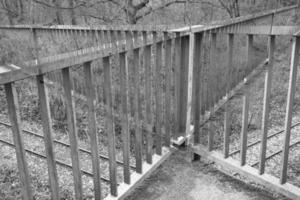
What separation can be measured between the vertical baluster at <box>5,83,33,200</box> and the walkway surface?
1.04m

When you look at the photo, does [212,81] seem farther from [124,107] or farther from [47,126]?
[47,126]

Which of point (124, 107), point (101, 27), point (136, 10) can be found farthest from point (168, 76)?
point (136, 10)

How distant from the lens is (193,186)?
2.36m

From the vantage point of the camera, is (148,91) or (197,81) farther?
(197,81)

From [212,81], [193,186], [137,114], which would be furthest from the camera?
[212,81]

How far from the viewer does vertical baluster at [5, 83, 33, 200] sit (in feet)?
3.96

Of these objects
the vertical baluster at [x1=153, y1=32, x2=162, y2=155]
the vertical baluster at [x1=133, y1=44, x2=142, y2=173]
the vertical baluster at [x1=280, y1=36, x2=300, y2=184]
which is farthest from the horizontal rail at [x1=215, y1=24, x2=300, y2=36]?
the vertical baluster at [x1=133, y1=44, x2=142, y2=173]

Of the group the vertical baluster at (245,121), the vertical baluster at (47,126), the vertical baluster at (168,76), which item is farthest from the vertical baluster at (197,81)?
the vertical baluster at (47,126)

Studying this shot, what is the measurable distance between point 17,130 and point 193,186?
1.60 metres

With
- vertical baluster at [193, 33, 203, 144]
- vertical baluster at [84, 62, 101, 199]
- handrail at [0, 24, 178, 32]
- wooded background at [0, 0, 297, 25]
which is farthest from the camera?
A: wooded background at [0, 0, 297, 25]

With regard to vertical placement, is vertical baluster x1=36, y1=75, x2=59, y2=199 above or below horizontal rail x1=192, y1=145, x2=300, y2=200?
above

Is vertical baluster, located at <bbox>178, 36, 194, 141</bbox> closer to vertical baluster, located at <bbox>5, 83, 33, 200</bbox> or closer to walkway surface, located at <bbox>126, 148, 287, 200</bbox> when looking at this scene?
walkway surface, located at <bbox>126, 148, 287, 200</bbox>

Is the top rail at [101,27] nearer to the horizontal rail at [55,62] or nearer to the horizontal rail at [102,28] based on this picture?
the horizontal rail at [102,28]

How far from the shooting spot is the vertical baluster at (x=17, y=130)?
3.96ft
